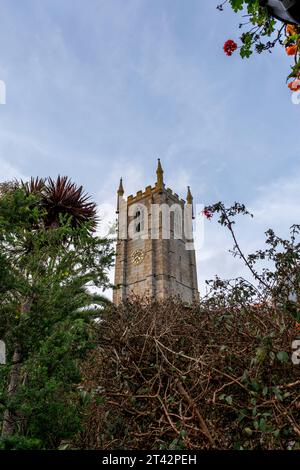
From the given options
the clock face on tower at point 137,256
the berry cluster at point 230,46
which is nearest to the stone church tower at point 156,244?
the clock face on tower at point 137,256

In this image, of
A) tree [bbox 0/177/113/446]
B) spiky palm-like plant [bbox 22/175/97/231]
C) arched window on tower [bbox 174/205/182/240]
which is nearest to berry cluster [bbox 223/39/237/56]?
tree [bbox 0/177/113/446]

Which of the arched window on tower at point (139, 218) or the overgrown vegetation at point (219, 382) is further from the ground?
the arched window on tower at point (139, 218)

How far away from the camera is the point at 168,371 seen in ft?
10.8

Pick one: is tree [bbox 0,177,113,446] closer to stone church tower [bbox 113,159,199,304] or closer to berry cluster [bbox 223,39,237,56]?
berry cluster [bbox 223,39,237,56]

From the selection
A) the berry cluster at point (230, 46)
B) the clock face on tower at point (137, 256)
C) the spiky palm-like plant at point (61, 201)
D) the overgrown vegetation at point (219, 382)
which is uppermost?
the clock face on tower at point (137, 256)

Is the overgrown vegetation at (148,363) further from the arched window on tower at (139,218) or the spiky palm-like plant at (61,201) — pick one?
→ the arched window on tower at (139,218)

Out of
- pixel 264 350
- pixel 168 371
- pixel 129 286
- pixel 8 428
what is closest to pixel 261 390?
pixel 264 350

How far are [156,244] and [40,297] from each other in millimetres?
33919

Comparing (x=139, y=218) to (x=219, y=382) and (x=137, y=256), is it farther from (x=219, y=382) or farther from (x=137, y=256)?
(x=219, y=382)

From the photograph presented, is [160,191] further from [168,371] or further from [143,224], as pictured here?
[168,371]

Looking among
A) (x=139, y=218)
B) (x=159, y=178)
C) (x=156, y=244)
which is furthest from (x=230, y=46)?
(x=139, y=218)

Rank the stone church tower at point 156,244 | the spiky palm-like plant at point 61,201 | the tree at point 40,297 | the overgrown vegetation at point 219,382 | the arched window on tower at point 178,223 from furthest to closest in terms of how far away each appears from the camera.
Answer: the arched window on tower at point 178,223 → the stone church tower at point 156,244 → the spiky palm-like plant at point 61,201 → the tree at point 40,297 → the overgrown vegetation at point 219,382

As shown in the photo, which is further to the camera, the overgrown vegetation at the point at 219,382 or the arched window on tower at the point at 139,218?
the arched window on tower at the point at 139,218

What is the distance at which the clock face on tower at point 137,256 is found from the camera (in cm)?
4012
